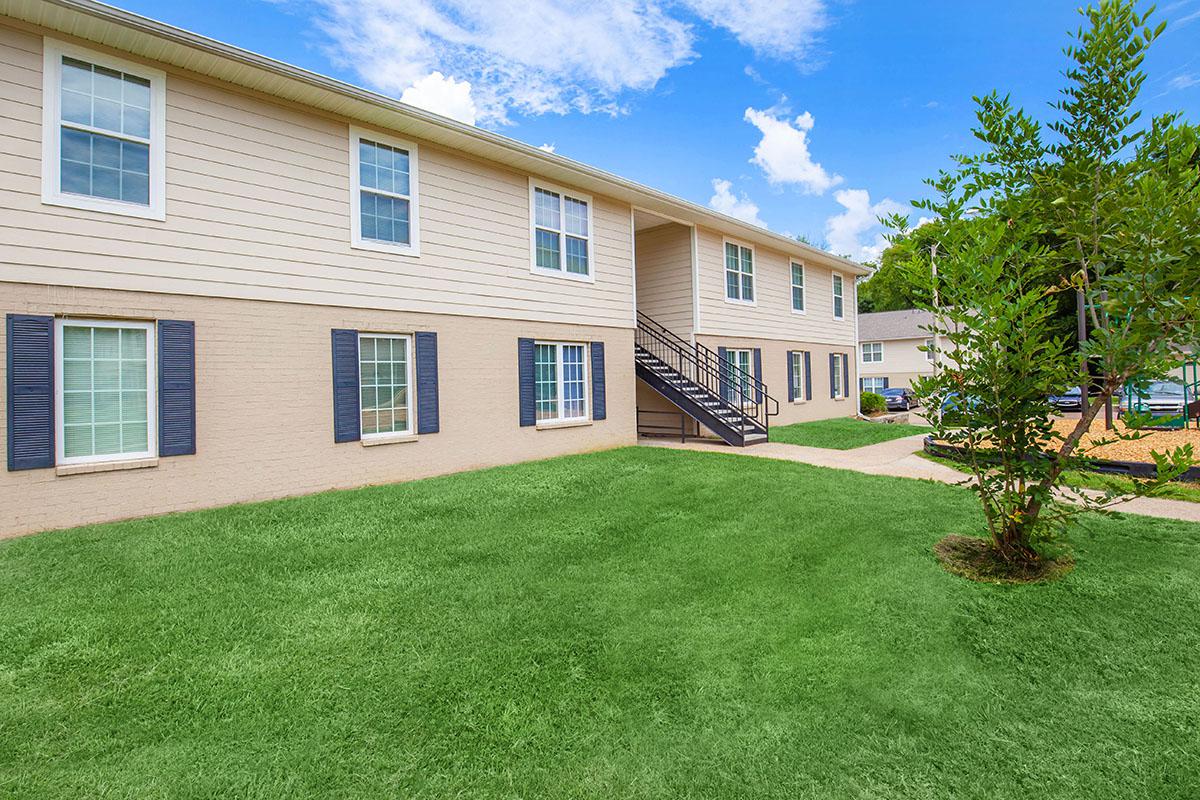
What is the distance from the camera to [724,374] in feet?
48.7

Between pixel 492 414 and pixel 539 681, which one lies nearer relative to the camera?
pixel 539 681

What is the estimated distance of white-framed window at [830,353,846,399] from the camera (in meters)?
19.9

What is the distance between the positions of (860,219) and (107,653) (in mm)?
69608

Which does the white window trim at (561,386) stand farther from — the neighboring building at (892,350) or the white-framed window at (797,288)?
the neighboring building at (892,350)

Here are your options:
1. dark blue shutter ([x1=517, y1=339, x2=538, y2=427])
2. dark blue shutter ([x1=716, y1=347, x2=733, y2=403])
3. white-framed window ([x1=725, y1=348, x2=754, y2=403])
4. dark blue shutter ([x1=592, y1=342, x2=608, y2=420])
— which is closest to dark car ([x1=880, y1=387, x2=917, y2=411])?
white-framed window ([x1=725, y1=348, x2=754, y2=403])

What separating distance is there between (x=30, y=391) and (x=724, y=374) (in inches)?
510

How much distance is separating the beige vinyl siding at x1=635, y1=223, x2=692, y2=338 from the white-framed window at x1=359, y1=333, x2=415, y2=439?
773 centimetres

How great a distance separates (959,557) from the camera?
17.0ft

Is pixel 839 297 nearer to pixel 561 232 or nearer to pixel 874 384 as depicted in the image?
pixel 561 232

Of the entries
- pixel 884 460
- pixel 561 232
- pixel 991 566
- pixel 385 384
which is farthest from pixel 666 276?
pixel 991 566

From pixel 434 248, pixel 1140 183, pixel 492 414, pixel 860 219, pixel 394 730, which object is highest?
pixel 860 219

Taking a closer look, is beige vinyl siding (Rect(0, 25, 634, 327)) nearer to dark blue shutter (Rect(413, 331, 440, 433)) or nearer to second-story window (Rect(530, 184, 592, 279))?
second-story window (Rect(530, 184, 592, 279))

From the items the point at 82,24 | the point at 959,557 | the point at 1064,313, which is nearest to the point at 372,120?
the point at 82,24

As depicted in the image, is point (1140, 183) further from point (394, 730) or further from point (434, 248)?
point (434, 248)
